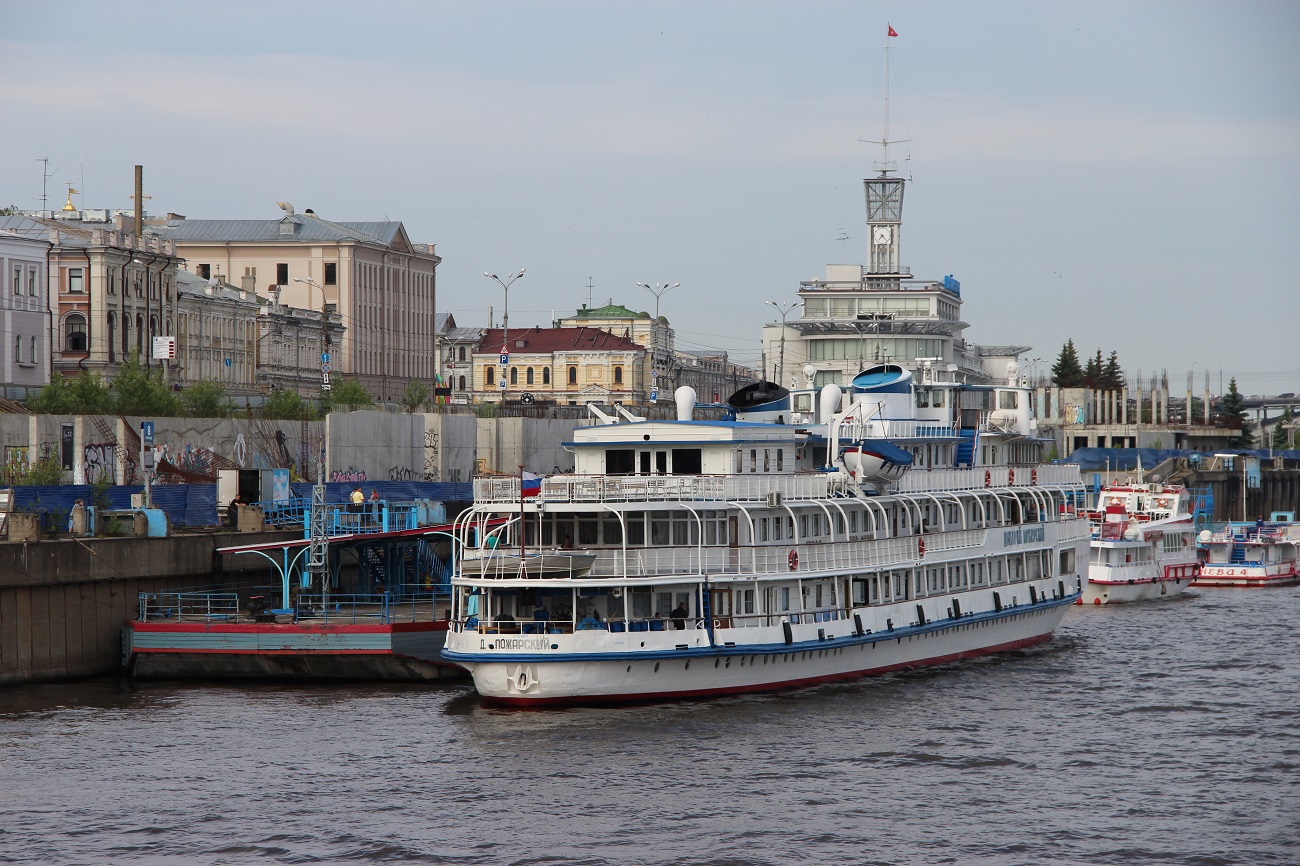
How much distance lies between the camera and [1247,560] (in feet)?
306

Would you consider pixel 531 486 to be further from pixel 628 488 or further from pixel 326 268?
pixel 326 268

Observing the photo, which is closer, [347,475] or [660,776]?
[660,776]

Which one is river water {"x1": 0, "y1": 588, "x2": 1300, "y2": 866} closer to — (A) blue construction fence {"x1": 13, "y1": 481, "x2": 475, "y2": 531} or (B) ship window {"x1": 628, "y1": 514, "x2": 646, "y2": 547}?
(B) ship window {"x1": 628, "y1": 514, "x2": 646, "y2": 547}

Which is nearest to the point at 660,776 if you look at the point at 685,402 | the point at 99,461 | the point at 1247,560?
the point at 685,402

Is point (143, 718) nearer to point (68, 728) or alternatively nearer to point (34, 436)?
point (68, 728)

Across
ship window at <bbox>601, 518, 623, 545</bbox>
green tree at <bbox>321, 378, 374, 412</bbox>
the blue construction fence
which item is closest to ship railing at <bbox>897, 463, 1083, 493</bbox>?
ship window at <bbox>601, 518, 623, 545</bbox>

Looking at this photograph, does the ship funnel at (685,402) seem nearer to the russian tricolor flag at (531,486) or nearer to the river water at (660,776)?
the russian tricolor flag at (531,486)

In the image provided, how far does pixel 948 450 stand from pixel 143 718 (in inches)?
1068

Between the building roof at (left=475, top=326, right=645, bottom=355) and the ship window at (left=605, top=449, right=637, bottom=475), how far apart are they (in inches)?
4484

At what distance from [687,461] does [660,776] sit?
1317cm

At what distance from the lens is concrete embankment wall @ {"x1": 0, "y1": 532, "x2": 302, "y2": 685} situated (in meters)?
45.2

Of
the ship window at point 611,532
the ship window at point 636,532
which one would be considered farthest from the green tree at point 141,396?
the ship window at point 636,532

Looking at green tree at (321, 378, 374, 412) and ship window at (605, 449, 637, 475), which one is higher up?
green tree at (321, 378, 374, 412)

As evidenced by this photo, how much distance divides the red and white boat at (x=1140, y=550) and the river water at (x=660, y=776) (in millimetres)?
28819
